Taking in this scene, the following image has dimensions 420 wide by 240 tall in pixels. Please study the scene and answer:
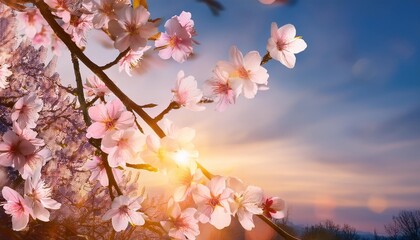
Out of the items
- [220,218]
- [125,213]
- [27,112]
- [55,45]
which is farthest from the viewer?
[55,45]

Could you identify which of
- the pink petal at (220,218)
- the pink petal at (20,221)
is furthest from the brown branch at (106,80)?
the pink petal at (20,221)

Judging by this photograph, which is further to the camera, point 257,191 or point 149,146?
point 257,191

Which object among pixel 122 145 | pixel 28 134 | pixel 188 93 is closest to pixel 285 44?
pixel 188 93

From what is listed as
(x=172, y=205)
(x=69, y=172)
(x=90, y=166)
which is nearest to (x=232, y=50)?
(x=172, y=205)

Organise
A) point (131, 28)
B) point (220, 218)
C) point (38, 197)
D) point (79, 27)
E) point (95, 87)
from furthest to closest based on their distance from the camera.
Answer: point (95, 87) < point (79, 27) < point (38, 197) < point (220, 218) < point (131, 28)

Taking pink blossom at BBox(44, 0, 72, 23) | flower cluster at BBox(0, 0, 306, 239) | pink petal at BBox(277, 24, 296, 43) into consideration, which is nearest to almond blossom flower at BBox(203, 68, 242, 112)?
flower cluster at BBox(0, 0, 306, 239)

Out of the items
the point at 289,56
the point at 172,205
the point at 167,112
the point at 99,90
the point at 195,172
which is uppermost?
the point at 289,56

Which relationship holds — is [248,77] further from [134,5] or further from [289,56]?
[134,5]

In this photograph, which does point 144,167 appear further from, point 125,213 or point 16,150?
point 16,150
